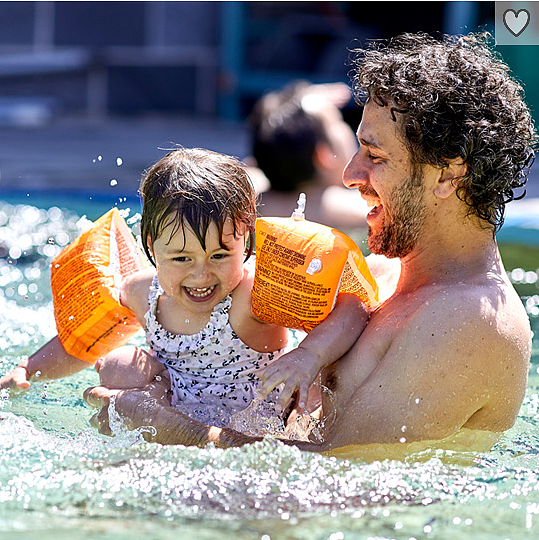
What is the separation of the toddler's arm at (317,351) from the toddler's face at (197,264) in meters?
0.40

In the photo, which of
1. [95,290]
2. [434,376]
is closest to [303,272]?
[434,376]

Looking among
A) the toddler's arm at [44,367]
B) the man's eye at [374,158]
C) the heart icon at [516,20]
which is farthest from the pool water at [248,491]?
the heart icon at [516,20]

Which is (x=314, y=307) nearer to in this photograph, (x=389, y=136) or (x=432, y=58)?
(x=389, y=136)

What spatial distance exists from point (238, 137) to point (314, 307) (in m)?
8.04

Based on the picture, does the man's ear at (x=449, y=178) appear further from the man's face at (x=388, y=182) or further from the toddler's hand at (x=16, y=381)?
the toddler's hand at (x=16, y=381)

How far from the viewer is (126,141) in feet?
34.2

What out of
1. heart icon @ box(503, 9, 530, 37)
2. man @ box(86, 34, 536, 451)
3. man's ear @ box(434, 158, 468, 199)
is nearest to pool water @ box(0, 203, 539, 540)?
man @ box(86, 34, 536, 451)

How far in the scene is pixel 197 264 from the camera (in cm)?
304

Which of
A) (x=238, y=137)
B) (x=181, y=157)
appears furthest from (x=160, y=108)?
(x=181, y=157)

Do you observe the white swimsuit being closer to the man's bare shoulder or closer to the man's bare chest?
the man's bare chest

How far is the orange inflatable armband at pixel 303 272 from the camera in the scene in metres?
2.96

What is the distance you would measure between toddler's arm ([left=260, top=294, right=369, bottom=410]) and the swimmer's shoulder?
0.86 m

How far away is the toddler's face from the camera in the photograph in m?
3.01

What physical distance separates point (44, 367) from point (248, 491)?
1.29 m
